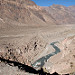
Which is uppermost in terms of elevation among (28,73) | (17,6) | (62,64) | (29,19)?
(17,6)

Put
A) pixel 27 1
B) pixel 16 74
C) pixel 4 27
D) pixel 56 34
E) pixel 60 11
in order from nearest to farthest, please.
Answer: pixel 16 74
pixel 4 27
pixel 56 34
pixel 27 1
pixel 60 11

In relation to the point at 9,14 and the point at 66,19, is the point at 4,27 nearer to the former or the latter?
the point at 9,14

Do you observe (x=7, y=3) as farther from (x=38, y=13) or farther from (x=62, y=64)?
(x=62, y=64)

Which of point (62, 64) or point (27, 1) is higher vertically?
point (27, 1)

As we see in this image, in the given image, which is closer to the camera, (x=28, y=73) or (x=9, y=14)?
(x=28, y=73)

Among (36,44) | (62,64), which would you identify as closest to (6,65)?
(62,64)

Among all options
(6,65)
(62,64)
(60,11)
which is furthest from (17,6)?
(60,11)

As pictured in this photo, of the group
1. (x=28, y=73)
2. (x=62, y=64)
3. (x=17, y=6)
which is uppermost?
(x=17, y=6)

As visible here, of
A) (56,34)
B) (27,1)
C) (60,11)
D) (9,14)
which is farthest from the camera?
(60,11)

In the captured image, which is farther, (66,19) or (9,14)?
(66,19)

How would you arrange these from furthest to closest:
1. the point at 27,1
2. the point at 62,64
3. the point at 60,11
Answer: the point at 60,11, the point at 27,1, the point at 62,64
